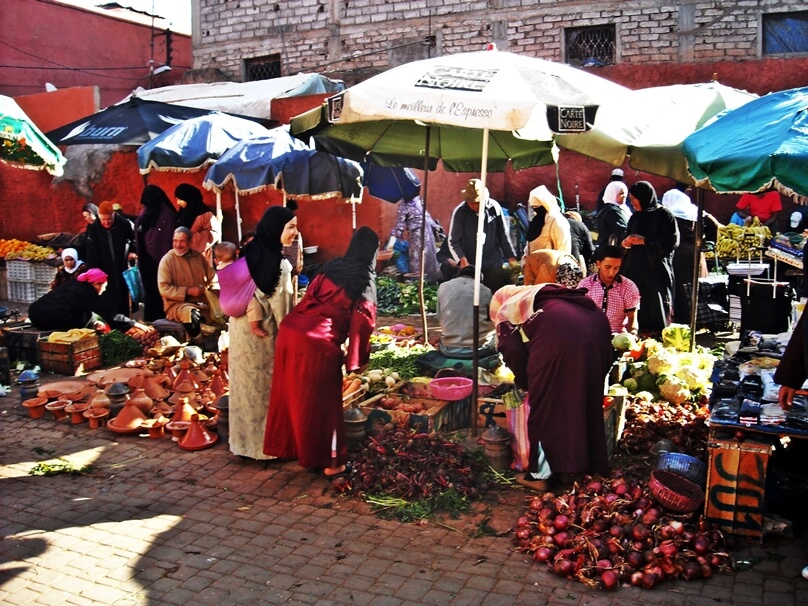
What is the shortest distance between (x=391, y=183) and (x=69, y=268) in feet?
13.6

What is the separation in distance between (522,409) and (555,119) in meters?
1.93

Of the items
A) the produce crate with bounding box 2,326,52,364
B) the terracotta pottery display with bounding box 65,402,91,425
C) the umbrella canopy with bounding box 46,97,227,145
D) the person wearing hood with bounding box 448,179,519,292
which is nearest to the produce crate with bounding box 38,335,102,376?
the produce crate with bounding box 2,326,52,364

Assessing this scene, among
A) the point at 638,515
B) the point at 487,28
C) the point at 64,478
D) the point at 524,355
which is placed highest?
the point at 487,28

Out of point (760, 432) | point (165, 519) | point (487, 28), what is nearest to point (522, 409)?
point (760, 432)

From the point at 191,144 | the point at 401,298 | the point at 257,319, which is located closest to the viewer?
the point at 257,319

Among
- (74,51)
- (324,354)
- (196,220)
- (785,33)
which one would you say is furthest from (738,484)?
(74,51)

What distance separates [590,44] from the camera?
16656 millimetres

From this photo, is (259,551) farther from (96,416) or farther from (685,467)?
(96,416)

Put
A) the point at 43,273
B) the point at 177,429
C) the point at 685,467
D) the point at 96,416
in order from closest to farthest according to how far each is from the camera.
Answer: the point at 685,467
the point at 177,429
the point at 96,416
the point at 43,273

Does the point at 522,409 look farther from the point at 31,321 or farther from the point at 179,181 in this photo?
the point at 179,181

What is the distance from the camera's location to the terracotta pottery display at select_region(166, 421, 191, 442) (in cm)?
653

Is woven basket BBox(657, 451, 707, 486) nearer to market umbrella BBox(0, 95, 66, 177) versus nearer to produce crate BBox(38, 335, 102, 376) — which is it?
produce crate BBox(38, 335, 102, 376)

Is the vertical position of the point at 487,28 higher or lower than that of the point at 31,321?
higher

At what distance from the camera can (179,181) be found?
14461 mm
